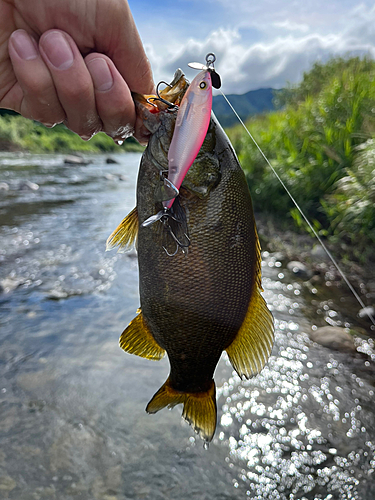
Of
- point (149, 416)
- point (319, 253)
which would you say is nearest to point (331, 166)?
point (319, 253)

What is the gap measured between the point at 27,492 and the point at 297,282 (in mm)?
4983

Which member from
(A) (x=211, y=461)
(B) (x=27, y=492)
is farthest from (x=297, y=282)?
(B) (x=27, y=492)

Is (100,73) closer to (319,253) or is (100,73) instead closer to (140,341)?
(140,341)

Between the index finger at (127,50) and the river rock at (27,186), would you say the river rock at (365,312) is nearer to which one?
the index finger at (127,50)

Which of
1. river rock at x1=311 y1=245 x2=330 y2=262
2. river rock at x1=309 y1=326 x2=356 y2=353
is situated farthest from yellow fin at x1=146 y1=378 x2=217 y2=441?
river rock at x1=311 y1=245 x2=330 y2=262

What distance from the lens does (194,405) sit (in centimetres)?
201

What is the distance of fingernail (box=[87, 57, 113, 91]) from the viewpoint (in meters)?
1.71

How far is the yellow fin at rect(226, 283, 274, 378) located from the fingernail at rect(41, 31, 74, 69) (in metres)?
1.35

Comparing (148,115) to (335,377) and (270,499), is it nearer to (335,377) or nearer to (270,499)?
(270,499)

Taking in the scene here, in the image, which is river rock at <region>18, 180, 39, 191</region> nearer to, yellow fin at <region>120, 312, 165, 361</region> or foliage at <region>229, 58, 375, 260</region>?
foliage at <region>229, 58, 375, 260</region>

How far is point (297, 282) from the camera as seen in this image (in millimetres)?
6473

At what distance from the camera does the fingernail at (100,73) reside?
5.61ft

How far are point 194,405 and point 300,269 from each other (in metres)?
5.23

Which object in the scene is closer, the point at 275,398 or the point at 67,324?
the point at 275,398
